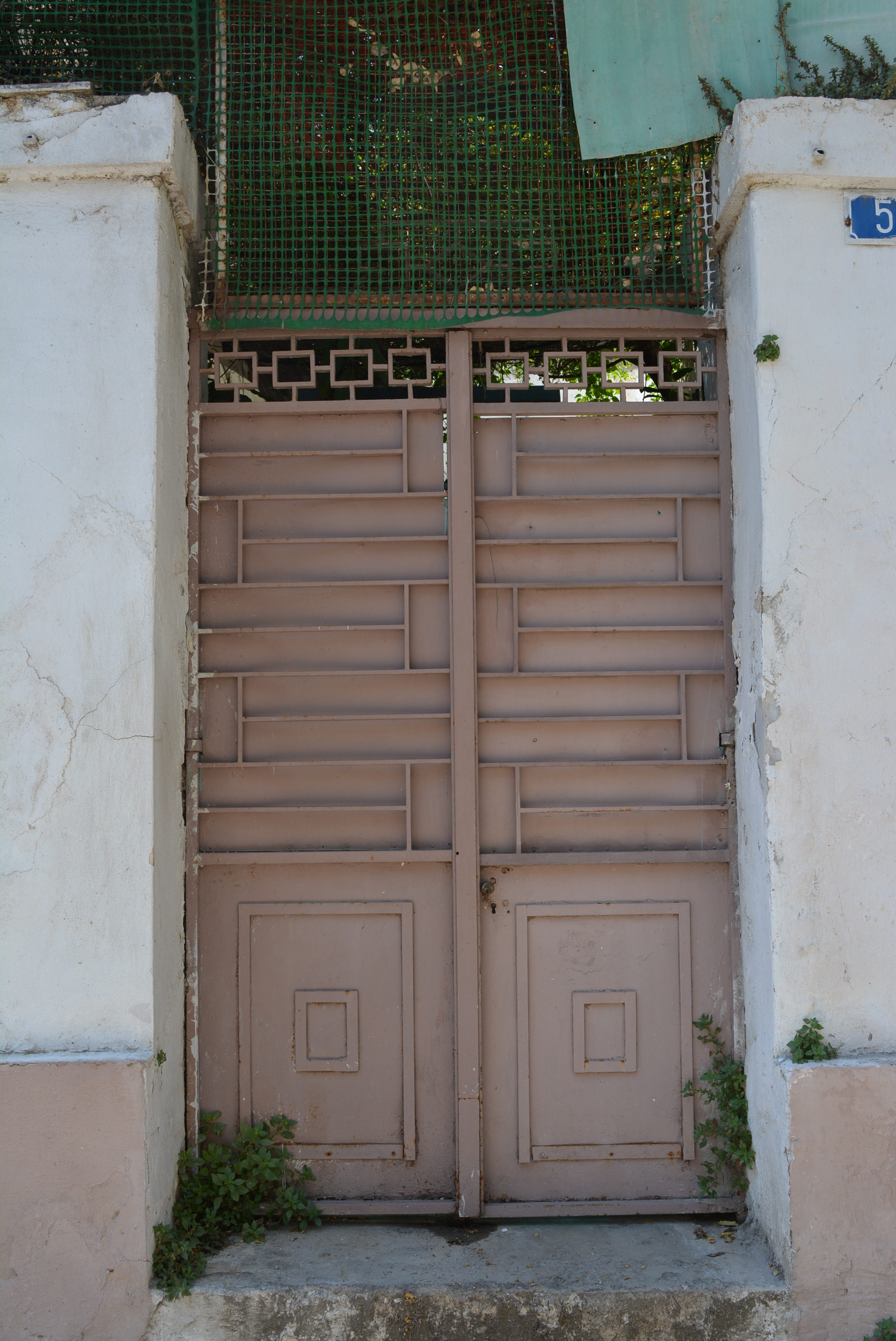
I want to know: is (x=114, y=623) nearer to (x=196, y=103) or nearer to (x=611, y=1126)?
(x=196, y=103)

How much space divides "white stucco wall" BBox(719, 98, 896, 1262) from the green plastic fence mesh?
0.43 m

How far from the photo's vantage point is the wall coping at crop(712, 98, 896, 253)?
307cm

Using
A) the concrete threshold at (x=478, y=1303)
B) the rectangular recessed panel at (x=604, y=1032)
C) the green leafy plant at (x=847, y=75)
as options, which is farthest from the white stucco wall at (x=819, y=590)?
the rectangular recessed panel at (x=604, y=1032)

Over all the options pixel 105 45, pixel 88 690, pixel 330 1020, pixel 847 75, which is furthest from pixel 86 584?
pixel 847 75

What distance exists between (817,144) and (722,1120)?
313 cm

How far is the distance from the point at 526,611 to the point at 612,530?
1.35 ft

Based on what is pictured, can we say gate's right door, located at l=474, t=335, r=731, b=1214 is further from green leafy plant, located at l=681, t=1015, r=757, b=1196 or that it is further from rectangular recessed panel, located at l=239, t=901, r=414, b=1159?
rectangular recessed panel, located at l=239, t=901, r=414, b=1159

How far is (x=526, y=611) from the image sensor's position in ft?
11.2

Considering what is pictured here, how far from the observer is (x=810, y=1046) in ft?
9.55

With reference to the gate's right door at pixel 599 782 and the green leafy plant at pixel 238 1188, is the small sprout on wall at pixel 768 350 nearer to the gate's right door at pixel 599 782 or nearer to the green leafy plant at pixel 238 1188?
the gate's right door at pixel 599 782

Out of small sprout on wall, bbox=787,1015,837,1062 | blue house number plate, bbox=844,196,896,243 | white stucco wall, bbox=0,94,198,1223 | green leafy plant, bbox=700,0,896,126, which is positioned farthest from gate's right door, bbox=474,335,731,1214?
white stucco wall, bbox=0,94,198,1223

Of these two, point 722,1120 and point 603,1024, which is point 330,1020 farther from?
point 722,1120

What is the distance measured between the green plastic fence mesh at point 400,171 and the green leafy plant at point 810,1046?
2408 mm

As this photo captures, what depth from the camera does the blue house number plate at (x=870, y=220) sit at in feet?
10.2
